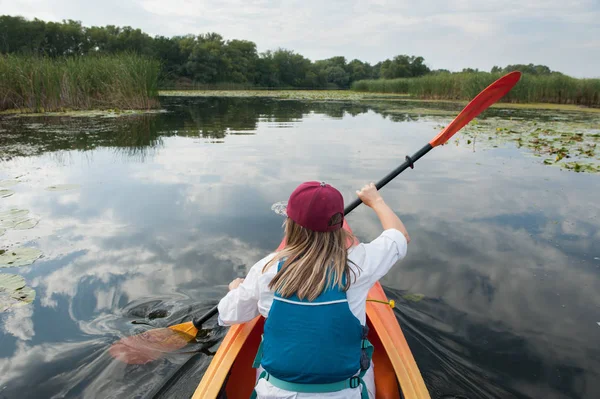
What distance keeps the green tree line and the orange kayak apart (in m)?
45.9

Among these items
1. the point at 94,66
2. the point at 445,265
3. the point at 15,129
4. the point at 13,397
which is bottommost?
the point at 13,397

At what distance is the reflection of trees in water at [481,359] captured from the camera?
90.8 inches

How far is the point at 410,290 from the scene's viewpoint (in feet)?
10.9

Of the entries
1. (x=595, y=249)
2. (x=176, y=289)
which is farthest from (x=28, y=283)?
(x=595, y=249)

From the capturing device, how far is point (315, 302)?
138cm

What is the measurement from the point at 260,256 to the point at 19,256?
6.89 feet

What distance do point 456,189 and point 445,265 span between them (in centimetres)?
237

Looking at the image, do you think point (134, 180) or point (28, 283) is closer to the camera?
point (28, 283)

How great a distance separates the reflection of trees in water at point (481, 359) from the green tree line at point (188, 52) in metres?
45.7

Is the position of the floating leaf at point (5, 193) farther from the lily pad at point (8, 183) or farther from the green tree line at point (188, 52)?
the green tree line at point (188, 52)

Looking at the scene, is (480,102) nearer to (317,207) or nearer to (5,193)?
(317,207)

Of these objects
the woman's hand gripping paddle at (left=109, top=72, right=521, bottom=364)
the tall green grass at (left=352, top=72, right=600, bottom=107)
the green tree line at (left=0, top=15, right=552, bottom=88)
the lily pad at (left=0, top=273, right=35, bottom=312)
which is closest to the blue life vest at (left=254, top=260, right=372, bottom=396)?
the woman's hand gripping paddle at (left=109, top=72, right=521, bottom=364)

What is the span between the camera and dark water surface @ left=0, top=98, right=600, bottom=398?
2.46 m

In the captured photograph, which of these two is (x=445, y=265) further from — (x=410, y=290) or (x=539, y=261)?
(x=539, y=261)
